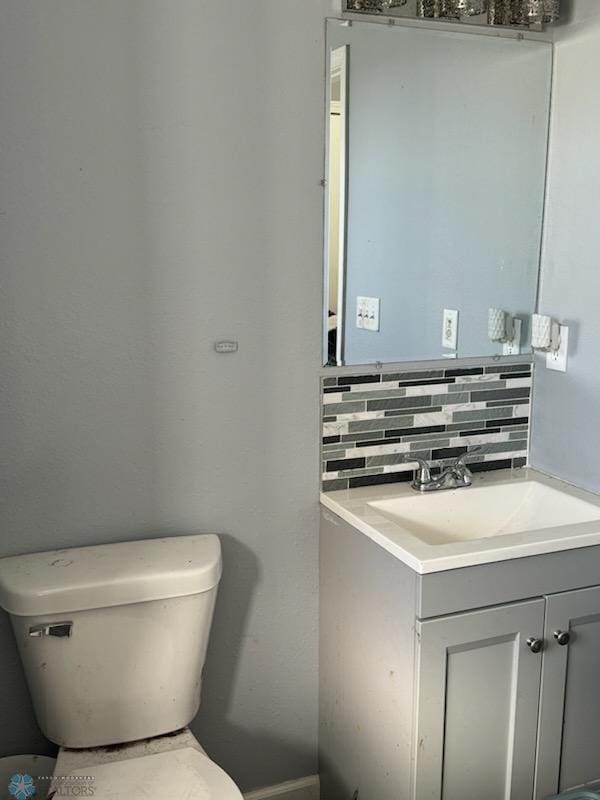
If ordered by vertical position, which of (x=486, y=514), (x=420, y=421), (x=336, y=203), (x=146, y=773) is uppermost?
(x=336, y=203)

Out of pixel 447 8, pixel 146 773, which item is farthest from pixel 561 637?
pixel 447 8

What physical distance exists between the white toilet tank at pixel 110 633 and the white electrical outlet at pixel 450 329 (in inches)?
32.7

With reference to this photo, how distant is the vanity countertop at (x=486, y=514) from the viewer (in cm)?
172

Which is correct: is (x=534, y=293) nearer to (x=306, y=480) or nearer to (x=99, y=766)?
(x=306, y=480)

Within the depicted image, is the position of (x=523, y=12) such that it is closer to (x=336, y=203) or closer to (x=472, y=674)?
(x=336, y=203)

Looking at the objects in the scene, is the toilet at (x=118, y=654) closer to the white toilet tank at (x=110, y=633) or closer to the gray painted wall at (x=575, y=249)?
the white toilet tank at (x=110, y=633)

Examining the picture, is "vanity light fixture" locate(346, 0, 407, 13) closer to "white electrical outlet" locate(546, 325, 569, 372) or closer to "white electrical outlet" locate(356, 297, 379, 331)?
"white electrical outlet" locate(356, 297, 379, 331)

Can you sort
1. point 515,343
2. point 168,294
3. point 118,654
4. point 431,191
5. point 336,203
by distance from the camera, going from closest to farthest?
1. point 118,654
2. point 168,294
3. point 336,203
4. point 431,191
5. point 515,343

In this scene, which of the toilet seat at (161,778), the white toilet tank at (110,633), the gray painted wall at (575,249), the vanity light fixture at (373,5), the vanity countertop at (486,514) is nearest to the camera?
the toilet seat at (161,778)

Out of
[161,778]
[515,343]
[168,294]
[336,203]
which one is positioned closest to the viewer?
[161,778]

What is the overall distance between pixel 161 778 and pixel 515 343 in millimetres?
1357

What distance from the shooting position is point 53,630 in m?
1.62

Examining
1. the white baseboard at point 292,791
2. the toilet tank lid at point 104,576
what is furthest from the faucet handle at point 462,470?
the white baseboard at point 292,791

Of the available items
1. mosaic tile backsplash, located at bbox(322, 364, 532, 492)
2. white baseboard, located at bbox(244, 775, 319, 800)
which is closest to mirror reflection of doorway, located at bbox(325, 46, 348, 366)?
mosaic tile backsplash, located at bbox(322, 364, 532, 492)
